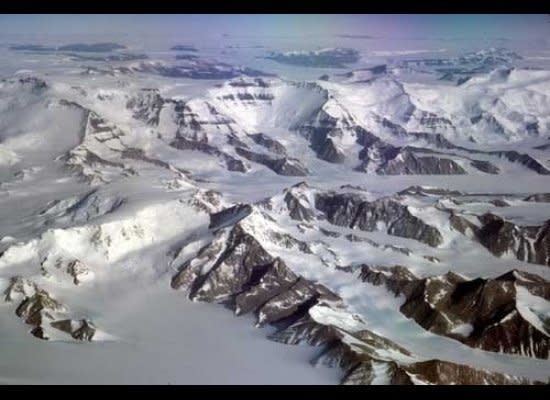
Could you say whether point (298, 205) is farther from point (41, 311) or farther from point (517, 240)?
point (41, 311)

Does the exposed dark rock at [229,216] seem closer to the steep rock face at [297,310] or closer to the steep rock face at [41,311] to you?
the steep rock face at [297,310]

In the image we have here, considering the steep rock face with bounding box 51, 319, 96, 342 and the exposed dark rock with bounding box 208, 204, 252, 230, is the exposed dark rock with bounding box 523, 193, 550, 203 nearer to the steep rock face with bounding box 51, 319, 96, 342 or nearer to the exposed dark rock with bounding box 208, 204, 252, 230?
the exposed dark rock with bounding box 208, 204, 252, 230

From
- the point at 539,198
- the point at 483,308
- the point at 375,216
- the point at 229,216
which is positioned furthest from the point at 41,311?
the point at 539,198

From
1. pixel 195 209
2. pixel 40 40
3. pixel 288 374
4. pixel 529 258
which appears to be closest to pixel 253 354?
pixel 288 374

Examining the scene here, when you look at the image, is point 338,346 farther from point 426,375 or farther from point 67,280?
point 67,280

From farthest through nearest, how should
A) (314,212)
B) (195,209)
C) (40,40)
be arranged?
(40,40) < (314,212) < (195,209)
